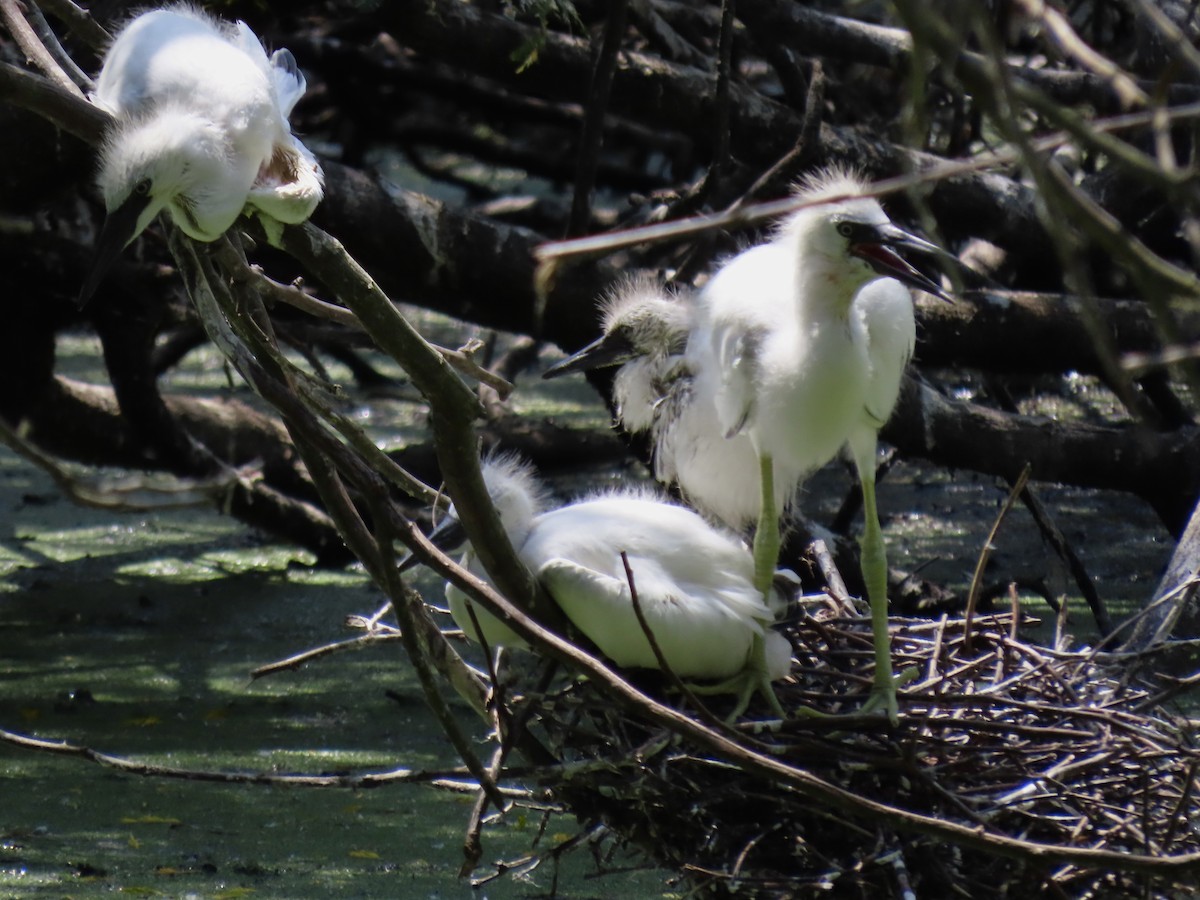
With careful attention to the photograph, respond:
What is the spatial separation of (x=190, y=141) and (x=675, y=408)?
5.08 feet

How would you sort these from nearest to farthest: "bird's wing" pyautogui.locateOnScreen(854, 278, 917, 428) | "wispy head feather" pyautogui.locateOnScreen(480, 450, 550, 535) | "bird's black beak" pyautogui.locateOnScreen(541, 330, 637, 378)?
"bird's wing" pyautogui.locateOnScreen(854, 278, 917, 428), "wispy head feather" pyautogui.locateOnScreen(480, 450, 550, 535), "bird's black beak" pyautogui.locateOnScreen(541, 330, 637, 378)

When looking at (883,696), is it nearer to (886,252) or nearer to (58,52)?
(886,252)


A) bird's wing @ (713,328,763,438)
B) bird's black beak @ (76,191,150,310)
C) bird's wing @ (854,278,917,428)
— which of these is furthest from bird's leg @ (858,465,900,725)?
bird's black beak @ (76,191,150,310)

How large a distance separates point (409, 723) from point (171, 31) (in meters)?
2.50

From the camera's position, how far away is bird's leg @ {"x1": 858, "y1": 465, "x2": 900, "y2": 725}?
2.78m

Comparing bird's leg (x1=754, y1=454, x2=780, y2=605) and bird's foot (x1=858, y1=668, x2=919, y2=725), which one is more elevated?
bird's leg (x1=754, y1=454, x2=780, y2=605)

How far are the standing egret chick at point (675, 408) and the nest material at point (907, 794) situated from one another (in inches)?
24.8

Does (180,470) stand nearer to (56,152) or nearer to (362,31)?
(56,152)

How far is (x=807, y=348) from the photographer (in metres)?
2.73

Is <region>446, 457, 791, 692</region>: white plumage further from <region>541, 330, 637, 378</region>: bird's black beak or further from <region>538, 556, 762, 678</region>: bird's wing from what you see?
<region>541, 330, 637, 378</region>: bird's black beak

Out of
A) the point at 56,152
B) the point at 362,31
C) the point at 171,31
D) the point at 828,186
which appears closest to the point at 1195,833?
the point at 828,186

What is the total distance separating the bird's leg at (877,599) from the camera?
2775 millimetres

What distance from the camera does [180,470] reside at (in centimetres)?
511

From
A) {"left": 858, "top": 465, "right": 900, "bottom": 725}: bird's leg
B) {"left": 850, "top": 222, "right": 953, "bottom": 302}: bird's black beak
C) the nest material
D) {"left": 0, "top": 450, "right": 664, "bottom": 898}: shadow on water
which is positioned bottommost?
{"left": 0, "top": 450, "right": 664, "bottom": 898}: shadow on water
